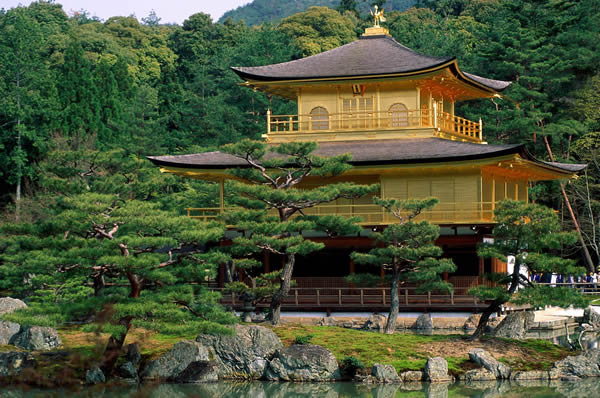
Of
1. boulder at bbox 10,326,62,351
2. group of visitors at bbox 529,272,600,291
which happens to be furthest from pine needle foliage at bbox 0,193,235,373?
group of visitors at bbox 529,272,600,291

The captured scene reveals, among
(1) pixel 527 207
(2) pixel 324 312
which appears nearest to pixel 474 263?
(2) pixel 324 312

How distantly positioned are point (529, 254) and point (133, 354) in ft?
32.6

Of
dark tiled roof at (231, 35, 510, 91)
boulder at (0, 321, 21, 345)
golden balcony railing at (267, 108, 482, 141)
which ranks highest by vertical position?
dark tiled roof at (231, 35, 510, 91)

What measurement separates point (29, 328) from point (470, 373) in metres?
11.0

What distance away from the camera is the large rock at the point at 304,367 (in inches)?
854

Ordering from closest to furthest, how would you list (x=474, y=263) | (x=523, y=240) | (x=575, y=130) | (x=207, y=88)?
(x=523, y=240), (x=474, y=263), (x=575, y=130), (x=207, y=88)

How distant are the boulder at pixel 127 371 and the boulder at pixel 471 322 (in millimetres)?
10902

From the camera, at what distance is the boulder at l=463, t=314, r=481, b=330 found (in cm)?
2803

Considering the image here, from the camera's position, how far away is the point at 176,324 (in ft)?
68.9

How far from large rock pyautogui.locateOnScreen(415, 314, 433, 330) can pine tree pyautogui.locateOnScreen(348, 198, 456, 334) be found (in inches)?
80.2

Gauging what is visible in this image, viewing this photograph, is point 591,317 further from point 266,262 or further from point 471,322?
point 266,262

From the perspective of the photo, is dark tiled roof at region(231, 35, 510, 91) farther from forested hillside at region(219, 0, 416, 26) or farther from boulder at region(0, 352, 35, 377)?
forested hillside at region(219, 0, 416, 26)

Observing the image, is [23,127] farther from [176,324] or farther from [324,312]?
[176,324]

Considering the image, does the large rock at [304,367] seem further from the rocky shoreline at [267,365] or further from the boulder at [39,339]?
the boulder at [39,339]
